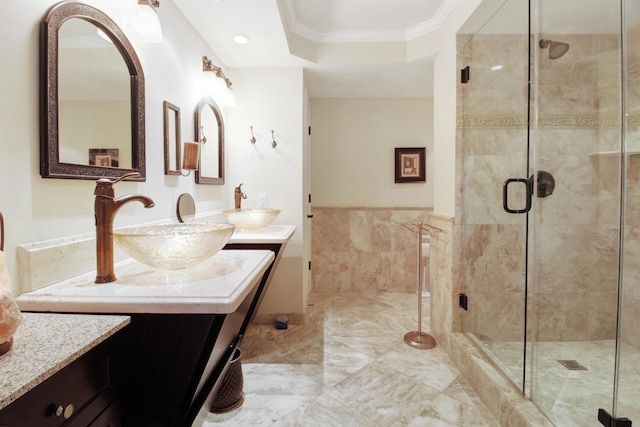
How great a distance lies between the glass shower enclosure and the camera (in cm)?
184

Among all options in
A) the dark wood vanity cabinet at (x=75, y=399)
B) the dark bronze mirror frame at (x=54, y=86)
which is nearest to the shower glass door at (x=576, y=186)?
the dark wood vanity cabinet at (x=75, y=399)

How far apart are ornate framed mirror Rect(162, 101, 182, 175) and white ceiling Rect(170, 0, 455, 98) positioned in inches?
24.7

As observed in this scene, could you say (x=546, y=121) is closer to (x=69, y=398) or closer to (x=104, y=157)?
(x=104, y=157)

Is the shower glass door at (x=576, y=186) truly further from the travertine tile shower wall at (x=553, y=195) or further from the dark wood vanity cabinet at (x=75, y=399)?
the dark wood vanity cabinet at (x=75, y=399)

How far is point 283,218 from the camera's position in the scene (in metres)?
2.62

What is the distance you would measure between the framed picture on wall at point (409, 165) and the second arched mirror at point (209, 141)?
2.02 m

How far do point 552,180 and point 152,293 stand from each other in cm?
233

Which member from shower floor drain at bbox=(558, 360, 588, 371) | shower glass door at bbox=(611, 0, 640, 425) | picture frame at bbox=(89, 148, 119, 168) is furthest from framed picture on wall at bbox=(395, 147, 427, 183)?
picture frame at bbox=(89, 148, 119, 168)

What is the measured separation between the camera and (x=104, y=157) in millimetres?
1153

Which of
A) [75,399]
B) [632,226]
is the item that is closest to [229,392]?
[75,399]

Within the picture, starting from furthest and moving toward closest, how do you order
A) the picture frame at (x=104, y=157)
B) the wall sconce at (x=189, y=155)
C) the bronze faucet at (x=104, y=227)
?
the wall sconce at (x=189, y=155) → the picture frame at (x=104, y=157) → the bronze faucet at (x=104, y=227)

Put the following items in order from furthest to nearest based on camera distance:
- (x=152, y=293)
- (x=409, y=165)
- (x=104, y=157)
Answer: (x=409, y=165) < (x=104, y=157) < (x=152, y=293)

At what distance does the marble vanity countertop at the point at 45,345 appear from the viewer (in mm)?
463

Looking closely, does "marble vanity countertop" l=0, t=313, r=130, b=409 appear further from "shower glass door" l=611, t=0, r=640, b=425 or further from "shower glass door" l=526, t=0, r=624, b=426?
"shower glass door" l=611, t=0, r=640, b=425
